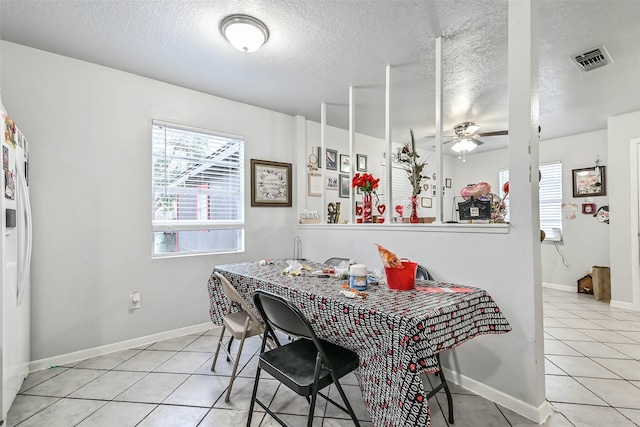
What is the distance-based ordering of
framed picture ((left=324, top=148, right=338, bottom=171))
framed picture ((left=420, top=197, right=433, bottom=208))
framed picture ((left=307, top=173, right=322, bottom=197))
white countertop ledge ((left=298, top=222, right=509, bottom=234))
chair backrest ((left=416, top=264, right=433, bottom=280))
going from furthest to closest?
1. framed picture ((left=420, top=197, right=433, bottom=208))
2. framed picture ((left=324, top=148, right=338, bottom=171))
3. framed picture ((left=307, top=173, right=322, bottom=197))
4. chair backrest ((left=416, top=264, right=433, bottom=280))
5. white countertop ledge ((left=298, top=222, right=509, bottom=234))

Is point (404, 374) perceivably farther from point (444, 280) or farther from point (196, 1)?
point (196, 1)

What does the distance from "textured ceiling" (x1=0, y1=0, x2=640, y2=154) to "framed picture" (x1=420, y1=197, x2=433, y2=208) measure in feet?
7.63

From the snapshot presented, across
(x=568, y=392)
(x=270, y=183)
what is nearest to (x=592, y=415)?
(x=568, y=392)

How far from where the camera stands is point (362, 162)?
15.6 feet

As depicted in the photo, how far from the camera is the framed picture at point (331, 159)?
425 centimetres

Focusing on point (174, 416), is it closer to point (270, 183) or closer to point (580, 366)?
point (270, 183)

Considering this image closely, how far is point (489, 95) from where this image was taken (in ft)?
10.8

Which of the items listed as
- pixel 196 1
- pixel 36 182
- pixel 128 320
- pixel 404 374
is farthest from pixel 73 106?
pixel 404 374

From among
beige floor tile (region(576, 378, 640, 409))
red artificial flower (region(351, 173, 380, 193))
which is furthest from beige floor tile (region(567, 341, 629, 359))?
red artificial flower (region(351, 173, 380, 193))

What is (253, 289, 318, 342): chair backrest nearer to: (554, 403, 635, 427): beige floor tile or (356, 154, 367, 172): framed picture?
(554, 403, 635, 427): beige floor tile

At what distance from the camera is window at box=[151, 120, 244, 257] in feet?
9.79

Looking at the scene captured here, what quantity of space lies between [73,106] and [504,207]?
354 centimetres

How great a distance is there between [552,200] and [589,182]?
1.85 ft

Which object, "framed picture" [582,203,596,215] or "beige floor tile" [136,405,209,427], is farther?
"framed picture" [582,203,596,215]
